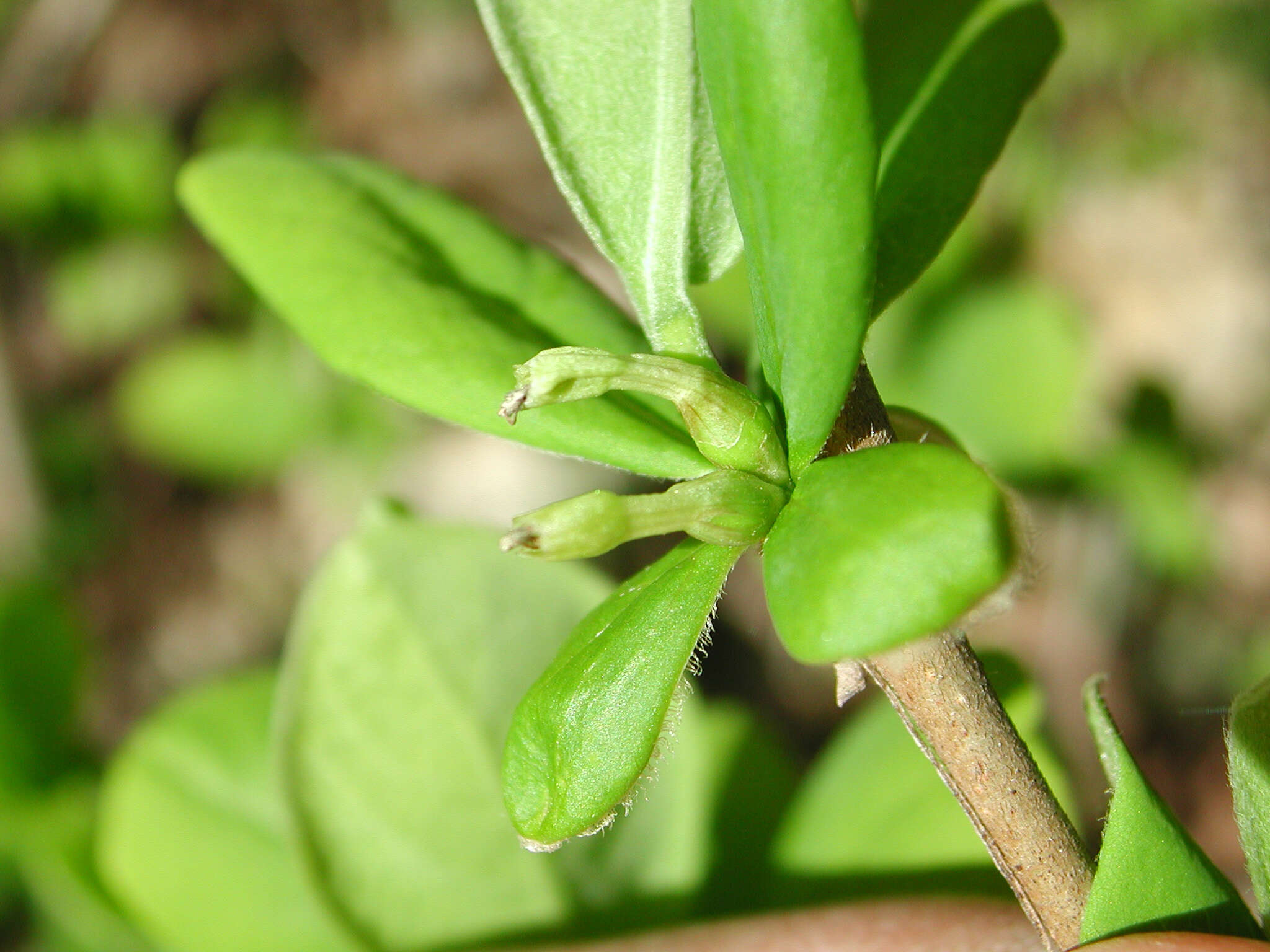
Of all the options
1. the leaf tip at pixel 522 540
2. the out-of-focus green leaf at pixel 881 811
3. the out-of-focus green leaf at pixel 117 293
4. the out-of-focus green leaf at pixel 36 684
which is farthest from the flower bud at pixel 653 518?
the out-of-focus green leaf at pixel 117 293

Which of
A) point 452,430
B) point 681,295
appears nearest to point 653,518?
point 681,295

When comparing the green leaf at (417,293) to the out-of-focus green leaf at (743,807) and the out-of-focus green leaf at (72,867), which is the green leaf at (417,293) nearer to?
the out-of-focus green leaf at (743,807)

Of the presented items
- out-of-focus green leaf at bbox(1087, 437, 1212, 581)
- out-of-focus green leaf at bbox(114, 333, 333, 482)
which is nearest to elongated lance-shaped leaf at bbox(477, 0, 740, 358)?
out-of-focus green leaf at bbox(1087, 437, 1212, 581)

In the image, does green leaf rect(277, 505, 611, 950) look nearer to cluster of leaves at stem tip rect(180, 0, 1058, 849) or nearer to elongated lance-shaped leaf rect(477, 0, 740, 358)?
cluster of leaves at stem tip rect(180, 0, 1058, 849)

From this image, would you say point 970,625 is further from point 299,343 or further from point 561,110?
Answer: point 299,343

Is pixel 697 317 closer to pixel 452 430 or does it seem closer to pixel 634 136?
pixel 634 136

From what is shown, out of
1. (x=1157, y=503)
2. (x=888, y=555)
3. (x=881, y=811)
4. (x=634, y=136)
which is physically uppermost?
(x=634, y=136)
